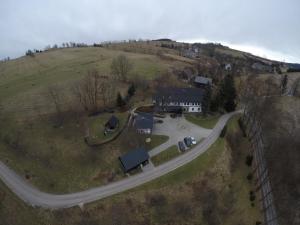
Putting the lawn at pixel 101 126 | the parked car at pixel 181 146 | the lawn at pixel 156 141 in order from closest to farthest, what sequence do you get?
the parked car at pixel 181 146 → the lawn at pixel 156 141 → the lawn at pixel 101 126

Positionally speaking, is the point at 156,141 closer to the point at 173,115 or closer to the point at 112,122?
the point at 112,122

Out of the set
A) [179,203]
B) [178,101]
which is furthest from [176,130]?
[179,203]

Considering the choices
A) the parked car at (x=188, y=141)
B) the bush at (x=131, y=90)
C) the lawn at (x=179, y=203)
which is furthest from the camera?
the bush at (x=131, y=90)

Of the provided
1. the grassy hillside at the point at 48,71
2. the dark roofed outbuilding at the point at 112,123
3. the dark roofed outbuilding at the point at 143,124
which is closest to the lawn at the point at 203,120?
the dark roofed outbuilding at the point at 143,124

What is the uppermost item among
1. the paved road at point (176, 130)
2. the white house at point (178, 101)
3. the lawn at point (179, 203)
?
the white house at point (178, 101)

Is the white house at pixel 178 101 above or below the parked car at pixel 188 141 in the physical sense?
above

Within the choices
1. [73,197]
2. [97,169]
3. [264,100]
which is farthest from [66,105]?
[264,100]

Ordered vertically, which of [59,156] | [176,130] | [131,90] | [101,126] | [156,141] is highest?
[131,90]

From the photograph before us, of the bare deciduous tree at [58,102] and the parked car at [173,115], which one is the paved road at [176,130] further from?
the bare deciduous tree at [58,102]

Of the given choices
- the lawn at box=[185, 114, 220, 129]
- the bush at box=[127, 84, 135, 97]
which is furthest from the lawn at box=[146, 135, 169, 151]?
the bush at box=[127, 84, 135, 97]
